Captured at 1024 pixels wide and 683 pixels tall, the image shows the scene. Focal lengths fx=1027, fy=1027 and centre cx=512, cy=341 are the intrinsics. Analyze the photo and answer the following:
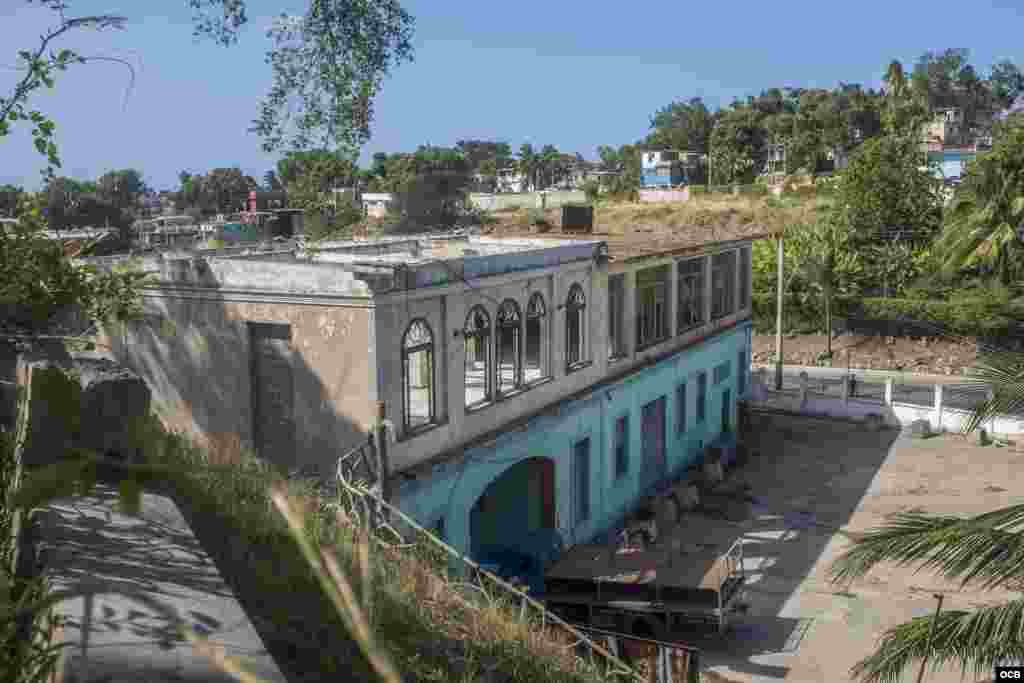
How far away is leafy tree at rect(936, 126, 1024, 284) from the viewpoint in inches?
Result: 1602

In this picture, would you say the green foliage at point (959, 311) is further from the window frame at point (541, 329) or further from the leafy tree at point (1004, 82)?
the leafy tree at point (1004, 82)

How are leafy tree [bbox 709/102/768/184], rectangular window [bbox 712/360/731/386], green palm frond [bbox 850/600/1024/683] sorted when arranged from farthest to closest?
leafy tree [bbox 709/102/768/184], rectangular window [bbox 712/360/731/386], green palm frond [bbox 850/600/1024/683]

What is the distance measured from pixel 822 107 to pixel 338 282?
295ft

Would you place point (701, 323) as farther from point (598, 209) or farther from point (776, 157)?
point (776, 157)

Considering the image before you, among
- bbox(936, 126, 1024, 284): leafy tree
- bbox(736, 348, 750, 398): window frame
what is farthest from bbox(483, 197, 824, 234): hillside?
bbox(736, 348, 750, 398): window frame

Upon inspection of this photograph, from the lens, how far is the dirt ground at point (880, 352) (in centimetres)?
4491

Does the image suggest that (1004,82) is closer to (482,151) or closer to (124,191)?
(482,151)

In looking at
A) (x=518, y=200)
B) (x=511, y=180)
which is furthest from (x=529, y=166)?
(x=518, y=200)

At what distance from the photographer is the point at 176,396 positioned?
1775 cm

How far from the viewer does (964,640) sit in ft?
27.3

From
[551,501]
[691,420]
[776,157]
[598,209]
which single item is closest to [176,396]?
[551,501]

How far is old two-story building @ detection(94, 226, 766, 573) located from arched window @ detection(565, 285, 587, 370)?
45 millimetres

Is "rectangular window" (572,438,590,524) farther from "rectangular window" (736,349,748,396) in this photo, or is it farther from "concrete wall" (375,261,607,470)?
"rectangular window" (736,349,748,396)

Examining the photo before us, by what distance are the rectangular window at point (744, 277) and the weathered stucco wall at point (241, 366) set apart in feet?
67.0
